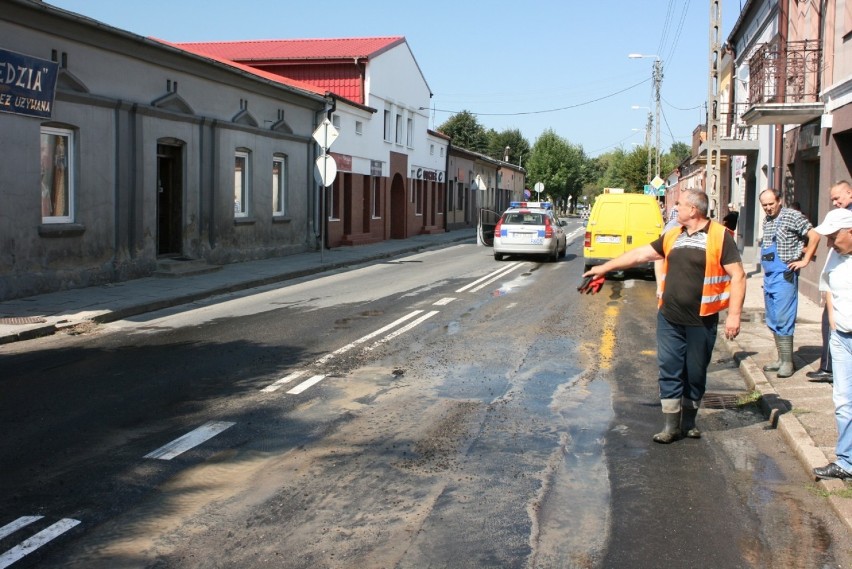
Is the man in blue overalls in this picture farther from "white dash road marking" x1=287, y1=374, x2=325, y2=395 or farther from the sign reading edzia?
the sign reading edzia

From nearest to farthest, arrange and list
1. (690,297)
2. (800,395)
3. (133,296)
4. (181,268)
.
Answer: (690,297) → (800,395) → (133,296) → (181,268)

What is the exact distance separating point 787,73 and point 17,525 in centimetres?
1696

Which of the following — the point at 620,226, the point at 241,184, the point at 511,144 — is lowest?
the point at 620,226

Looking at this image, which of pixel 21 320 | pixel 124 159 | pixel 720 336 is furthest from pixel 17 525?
pixel 124 159

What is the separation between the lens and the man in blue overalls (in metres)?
8.53

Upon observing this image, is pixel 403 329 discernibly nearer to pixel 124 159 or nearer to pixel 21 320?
pixel 21 320

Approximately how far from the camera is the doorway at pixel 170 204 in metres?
18.7

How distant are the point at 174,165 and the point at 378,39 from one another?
20.0m

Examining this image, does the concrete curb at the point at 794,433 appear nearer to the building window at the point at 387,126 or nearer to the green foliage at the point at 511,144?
the building window at the point at 387,126

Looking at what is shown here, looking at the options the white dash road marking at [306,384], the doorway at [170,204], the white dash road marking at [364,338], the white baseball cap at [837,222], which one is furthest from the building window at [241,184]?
the white baseball cap at [837,222]

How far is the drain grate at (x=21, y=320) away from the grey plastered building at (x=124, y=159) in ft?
6.64

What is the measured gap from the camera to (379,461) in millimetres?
5711

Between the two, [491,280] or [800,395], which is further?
[491,280]

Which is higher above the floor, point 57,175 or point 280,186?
point 280,186
